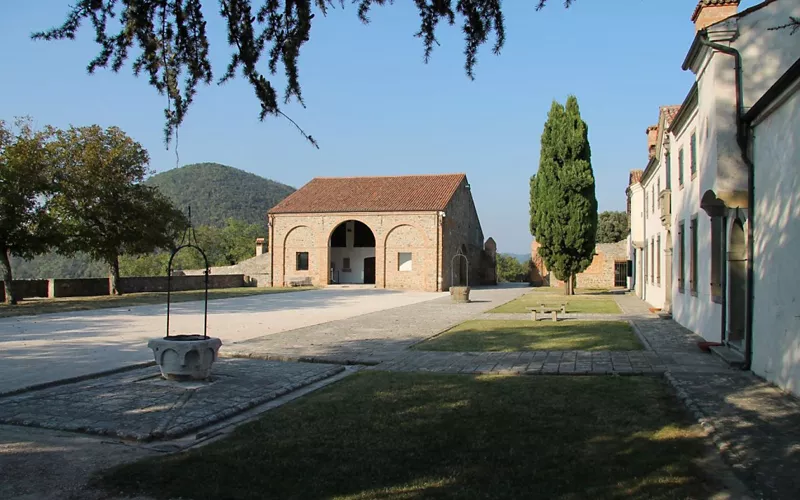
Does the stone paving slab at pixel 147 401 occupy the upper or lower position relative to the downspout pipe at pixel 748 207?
lower

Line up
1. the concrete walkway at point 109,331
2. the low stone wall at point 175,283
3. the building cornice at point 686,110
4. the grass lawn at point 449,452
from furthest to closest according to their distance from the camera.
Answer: the low stone wall at point 175,283 → the building cornice at point 686,110 → the concrete walkway at point 109,331 → the grass lawn at point 449,452

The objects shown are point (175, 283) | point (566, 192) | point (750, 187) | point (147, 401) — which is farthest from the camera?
point (175, 283)

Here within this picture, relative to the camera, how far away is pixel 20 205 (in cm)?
2334

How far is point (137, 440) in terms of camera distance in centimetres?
584

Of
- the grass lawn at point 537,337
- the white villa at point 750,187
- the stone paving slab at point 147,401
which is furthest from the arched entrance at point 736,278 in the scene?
the stone paving slab at point 147,401

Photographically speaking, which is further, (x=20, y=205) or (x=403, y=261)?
(x=403, y=261)

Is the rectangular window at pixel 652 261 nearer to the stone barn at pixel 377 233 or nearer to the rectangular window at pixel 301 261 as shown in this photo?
the stone barn at pixel 377 233

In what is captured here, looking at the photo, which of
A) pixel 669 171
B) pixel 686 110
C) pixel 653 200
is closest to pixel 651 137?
pixel 653 200

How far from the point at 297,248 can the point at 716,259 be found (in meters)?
34.8

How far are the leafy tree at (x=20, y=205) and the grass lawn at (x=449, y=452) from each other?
67.4 feet

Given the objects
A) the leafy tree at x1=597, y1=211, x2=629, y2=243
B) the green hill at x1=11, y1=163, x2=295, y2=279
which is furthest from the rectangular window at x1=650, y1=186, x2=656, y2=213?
the green hill at x1=11, y1=163, x2=295, y2=279

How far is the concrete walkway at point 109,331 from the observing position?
9.55 m

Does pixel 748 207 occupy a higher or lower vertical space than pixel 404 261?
higher

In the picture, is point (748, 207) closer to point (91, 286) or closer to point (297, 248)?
point (91, 286)
